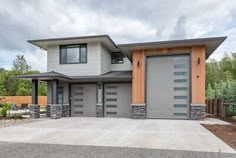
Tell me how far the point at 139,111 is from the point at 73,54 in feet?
21.0

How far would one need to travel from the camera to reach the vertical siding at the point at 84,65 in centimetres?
1441

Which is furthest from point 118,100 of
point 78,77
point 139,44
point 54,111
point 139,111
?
point 139,44

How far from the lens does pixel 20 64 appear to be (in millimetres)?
41938

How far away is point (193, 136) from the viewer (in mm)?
6945

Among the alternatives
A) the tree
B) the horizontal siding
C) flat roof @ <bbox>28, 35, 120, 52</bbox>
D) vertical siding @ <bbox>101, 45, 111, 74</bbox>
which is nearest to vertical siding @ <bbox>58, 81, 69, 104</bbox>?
vertical siding @ <bbox>101, 45, 111, 74</bbox>

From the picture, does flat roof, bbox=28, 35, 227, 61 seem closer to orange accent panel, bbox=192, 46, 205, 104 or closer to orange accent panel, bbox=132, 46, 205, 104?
orange accent panel, bbox=132, 46, 205, 104

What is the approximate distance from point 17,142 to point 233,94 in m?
13.6

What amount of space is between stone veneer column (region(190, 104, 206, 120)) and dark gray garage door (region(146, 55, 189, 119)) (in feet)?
1.15

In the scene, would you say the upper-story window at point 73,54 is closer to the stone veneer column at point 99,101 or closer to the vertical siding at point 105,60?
the vertical siding at point 105,60

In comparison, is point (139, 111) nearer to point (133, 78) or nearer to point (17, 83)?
point (133, 78)

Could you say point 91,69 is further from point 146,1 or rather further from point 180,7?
point 180,7

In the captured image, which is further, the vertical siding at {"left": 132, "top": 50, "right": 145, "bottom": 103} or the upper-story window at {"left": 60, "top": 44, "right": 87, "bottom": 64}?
the upper-story window at {"left": 60, "top": 44, "right": 87, "bottom": 64}

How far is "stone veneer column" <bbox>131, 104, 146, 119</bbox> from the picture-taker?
1222 cm

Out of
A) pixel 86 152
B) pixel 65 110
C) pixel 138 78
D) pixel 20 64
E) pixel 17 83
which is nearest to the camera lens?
pixel 86 152
